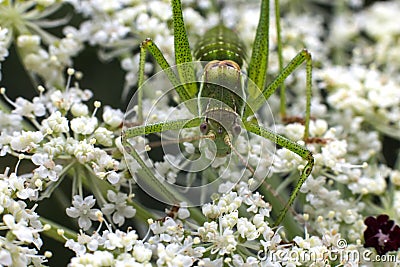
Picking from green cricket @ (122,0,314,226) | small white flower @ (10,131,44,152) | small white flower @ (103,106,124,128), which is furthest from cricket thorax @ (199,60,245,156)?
small white flower @ (10,131,44,152)

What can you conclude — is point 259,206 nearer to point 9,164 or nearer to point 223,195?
point 223,195

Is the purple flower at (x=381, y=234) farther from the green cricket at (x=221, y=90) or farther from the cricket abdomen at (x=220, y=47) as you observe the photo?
the cricket abdomen at (x=220, y=47)

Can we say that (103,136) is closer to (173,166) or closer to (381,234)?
(173,166)

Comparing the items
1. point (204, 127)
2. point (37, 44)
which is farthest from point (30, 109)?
point (204, 127)

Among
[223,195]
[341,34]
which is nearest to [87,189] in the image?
[223,195]

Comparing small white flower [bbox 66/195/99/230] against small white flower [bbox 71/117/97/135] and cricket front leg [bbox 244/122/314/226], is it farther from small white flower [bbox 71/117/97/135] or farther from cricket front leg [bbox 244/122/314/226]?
cricket front leg [bbox 244/122/314/226]
